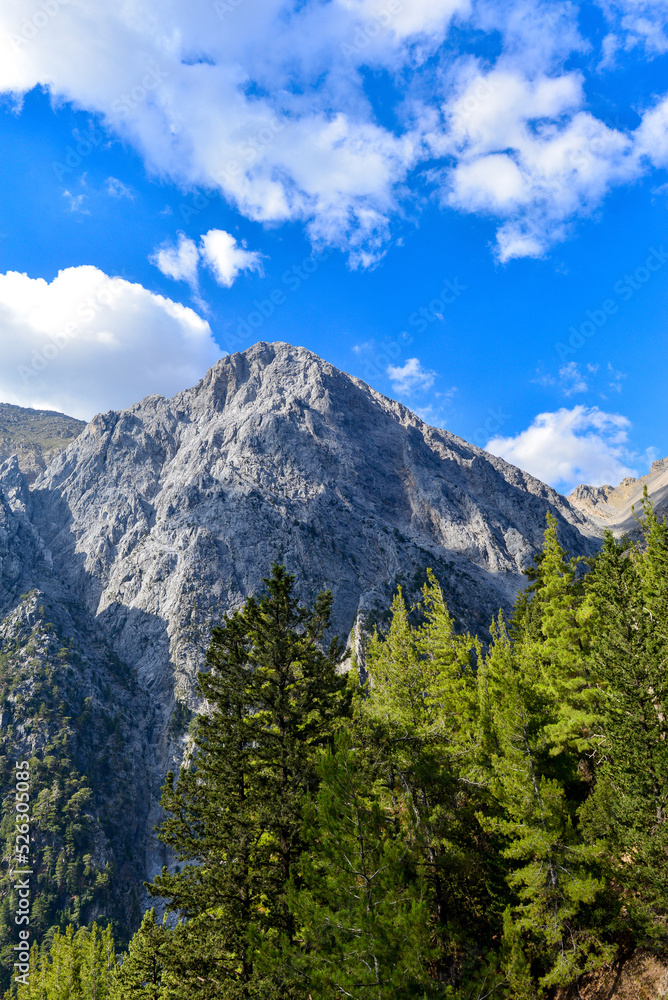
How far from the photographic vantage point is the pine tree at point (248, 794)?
45.8ft

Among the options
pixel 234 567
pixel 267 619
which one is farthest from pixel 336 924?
pixel 234 567

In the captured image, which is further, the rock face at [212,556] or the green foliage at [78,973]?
the rock face at [212,556]

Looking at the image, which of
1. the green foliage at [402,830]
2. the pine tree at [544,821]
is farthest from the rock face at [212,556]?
the green foliage at [402,830]

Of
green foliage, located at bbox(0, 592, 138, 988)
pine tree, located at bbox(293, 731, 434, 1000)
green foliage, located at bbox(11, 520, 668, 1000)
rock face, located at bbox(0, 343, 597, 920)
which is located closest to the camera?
pine tree, located at bbox(293, 731, 434, 1000)

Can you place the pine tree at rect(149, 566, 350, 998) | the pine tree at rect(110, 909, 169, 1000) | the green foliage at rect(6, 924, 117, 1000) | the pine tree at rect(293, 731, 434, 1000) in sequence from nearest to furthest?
the pine tree at rect(293, 731, 434, 1000) → the pine tree at rect(149, 566, 350, 998) → the pine tree at rect(110, 909, 169, 1000) → the green foliage at rect(6, 924, 117, 1000)

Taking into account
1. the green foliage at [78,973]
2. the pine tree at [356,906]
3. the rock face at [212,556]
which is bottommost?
the green foliage at [78,973]

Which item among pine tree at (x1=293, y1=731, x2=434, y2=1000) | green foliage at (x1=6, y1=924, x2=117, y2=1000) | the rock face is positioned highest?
the rock face

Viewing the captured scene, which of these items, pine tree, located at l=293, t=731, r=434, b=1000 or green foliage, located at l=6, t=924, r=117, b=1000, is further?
green foliage, located at l=6, t=924, r=117, b=1000

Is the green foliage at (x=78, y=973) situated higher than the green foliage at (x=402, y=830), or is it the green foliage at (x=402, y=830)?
the green foliage at (x=402, y=830)

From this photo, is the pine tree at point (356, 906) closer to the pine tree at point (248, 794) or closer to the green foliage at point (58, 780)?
the pine tree at point (248, 794)

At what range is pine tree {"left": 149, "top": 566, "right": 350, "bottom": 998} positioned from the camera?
1395 cm

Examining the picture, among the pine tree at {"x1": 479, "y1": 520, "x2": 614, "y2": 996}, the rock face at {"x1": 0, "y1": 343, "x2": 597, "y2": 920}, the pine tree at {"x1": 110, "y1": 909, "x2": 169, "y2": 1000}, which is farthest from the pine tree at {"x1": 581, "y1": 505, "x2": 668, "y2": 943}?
the rock face at {"x1": 0, "y1": 343, "x2": 597, "y2": 920}

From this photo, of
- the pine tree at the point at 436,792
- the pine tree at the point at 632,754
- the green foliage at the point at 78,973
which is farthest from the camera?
the green foliage at the point at 78,973

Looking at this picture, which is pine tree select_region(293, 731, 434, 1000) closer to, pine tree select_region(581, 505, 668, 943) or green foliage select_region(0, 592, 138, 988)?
pine tree select_region(581, 505, 668, 943)
